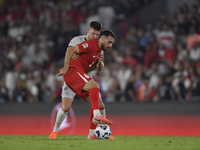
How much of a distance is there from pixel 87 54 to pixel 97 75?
19.9 ft

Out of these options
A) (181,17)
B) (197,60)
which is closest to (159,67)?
(197,60)

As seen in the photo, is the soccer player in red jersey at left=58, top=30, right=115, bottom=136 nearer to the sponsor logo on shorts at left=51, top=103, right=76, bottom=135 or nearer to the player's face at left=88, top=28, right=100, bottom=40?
the player's face at left=88, top=28, right=100, bottom=40

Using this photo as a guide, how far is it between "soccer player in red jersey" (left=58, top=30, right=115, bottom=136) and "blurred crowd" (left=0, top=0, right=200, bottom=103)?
495 centimetres

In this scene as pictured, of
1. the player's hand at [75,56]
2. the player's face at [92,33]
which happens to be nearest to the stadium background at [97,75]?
the player's face at [92,33]

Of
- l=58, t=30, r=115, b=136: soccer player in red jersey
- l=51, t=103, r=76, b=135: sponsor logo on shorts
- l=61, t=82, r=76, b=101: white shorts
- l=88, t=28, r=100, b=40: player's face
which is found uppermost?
l=88, t=28, r=100, b=40: player's face

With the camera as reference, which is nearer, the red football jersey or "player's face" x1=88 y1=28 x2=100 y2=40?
the red football jersey

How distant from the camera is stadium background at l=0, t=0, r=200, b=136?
11.2 metres

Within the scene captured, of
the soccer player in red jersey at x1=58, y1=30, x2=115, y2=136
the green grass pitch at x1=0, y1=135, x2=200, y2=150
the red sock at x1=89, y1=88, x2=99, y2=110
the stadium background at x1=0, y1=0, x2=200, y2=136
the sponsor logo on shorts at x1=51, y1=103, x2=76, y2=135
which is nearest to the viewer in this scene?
the green grass pitch at x1=0, y1=135, x2=200, y2=150

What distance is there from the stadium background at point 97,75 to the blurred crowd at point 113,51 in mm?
35

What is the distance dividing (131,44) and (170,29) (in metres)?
1.57

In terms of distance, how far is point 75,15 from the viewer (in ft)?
56.2

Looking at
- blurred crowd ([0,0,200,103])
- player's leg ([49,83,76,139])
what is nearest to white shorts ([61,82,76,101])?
Result: player's leg ([49,83,76,139])

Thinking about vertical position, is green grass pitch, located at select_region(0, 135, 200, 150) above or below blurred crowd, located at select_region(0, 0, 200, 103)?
below

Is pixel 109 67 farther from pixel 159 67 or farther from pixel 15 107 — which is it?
pixel 15 107
